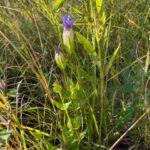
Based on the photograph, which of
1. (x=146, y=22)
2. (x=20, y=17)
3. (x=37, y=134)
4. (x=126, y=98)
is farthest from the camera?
(x=20, y=17)

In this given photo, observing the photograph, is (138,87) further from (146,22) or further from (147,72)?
(146,22)

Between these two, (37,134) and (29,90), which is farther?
(29,90)

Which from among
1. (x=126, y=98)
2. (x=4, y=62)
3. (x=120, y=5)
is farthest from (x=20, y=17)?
(x=126, y=98)

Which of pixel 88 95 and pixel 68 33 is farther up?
pixel 68 33

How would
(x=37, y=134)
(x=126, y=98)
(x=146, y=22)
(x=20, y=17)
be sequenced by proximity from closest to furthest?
1. (x=37, y=134)
2. (x=126, y=98)
3. (x=146, y=22)
4. (x=20, y=17)

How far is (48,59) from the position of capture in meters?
1.20

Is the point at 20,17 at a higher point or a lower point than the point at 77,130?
higher

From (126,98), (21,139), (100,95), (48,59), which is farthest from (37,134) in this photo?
(48,59)

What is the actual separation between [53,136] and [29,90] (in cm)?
Answer: 21

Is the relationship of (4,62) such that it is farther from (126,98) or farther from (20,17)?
(126,98)

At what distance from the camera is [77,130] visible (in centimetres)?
91

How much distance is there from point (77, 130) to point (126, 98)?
0.17 metres

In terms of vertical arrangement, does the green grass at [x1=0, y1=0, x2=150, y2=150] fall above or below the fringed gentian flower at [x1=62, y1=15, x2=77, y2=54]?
below

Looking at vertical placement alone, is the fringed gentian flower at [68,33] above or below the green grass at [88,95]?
above
